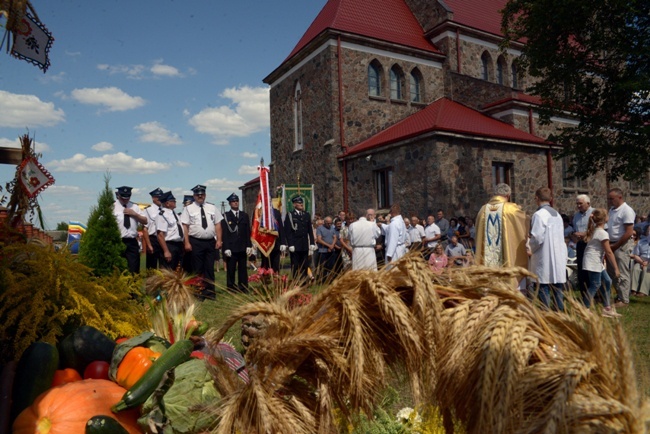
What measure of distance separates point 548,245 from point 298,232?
6982 millimetres

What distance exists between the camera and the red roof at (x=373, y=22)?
77.9ft

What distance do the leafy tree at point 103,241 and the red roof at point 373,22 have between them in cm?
2023

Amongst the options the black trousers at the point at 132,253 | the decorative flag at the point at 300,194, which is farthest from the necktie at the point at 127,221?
the decorative flag at the point at 300,194

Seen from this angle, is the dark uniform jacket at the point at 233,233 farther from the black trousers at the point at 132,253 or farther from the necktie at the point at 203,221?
the black trousers at the point at 132,253

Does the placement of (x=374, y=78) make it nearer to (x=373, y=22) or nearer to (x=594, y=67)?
(x=373, y=22)

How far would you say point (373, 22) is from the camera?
24.9 m

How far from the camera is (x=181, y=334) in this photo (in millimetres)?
2557

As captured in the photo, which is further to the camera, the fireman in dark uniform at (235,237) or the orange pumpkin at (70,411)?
the fireman in dark uniform at (235,237)

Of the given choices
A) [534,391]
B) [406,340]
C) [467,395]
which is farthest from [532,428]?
[406,340]

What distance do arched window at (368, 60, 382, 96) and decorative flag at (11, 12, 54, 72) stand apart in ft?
71.6

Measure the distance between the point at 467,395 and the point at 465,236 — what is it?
14655mm

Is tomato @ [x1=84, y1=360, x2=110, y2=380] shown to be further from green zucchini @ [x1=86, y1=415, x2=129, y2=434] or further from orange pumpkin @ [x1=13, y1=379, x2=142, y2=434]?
green zucchini @ [x1=86, y1=415, x2=129, y2=434]

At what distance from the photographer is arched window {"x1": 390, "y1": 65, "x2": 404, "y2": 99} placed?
2431 centimetres

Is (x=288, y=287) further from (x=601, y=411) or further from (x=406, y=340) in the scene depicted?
(x=601, y=411)
